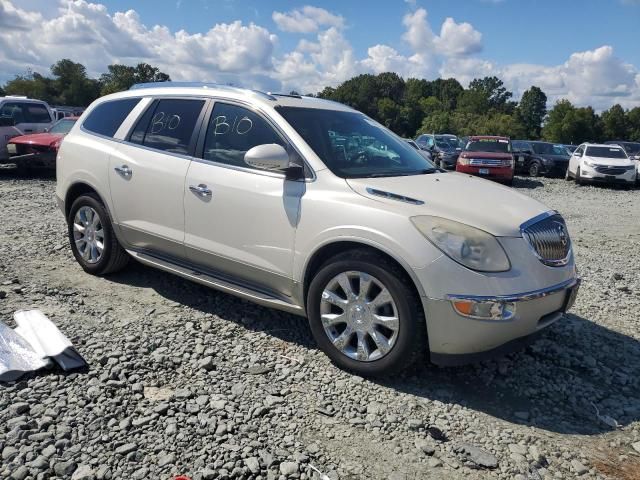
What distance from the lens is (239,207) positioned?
3.94 metres

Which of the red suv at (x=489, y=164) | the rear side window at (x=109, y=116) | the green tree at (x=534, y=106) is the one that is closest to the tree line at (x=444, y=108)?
the green tree at (x=534, y=106)

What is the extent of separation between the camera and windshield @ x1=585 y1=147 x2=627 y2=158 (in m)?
19.5

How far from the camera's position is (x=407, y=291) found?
10.7 feet

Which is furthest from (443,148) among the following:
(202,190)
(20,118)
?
(202,190)

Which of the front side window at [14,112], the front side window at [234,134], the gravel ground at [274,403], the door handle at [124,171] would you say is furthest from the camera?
the front side window at [14,112]

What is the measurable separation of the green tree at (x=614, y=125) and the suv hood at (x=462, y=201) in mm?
87755

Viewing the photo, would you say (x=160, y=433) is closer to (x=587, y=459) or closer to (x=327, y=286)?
(x=327, y=286)

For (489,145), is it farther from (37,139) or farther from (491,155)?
(37,139)

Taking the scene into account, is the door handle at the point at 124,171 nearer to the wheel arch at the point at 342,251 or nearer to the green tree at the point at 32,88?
the wheel arch at the point at 342,251

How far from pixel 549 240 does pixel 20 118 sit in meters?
14.3

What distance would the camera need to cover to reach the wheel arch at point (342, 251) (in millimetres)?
3236

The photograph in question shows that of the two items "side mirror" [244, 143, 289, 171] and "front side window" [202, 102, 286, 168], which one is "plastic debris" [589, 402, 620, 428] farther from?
"front side window" [202, 102, 286, 168]

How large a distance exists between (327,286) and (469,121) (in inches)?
3087

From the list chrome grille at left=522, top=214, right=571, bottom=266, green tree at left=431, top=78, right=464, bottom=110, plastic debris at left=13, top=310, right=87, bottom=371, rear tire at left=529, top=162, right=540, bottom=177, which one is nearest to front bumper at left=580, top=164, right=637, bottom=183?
rear tire at left=529, top=162, right=540, bottom=177
